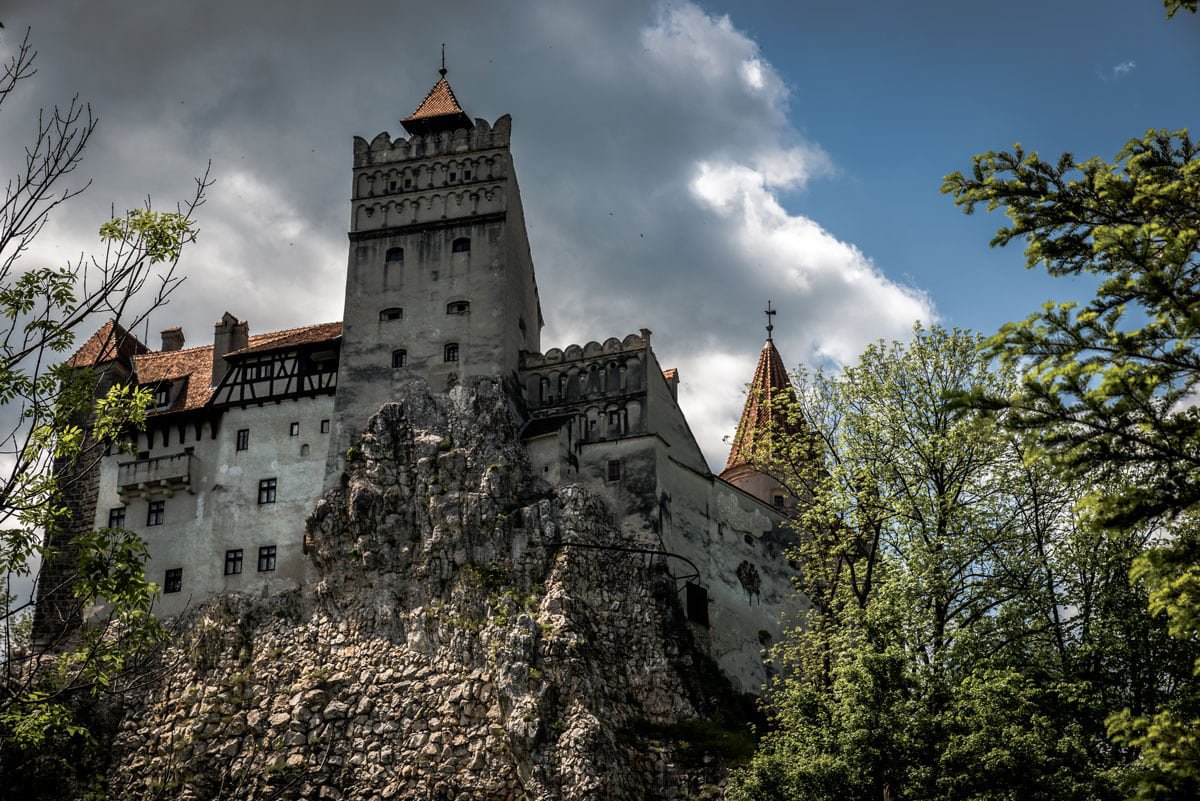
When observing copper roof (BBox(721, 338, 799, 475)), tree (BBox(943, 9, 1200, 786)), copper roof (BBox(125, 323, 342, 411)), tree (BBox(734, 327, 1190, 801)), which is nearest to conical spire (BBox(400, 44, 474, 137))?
copper roof (BBox(125, 323, 342, 411))

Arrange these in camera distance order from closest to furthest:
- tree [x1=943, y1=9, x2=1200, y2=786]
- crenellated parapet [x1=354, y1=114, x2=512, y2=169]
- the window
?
tree [x1=943, y1=9, x2=1200, y2=786], the window, crenellated parapet [x1=354, y1=114, x2=512, y2=169]

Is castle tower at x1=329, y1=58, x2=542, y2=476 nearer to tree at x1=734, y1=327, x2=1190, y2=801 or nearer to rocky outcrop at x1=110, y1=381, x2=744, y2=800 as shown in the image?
Answer: rocky outcrop at x1=110, y1=381, x2=744, y2=800

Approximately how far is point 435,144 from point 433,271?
19.3ft

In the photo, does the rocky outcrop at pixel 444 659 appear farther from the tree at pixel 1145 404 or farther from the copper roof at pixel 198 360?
the tree at pixel 1145 404

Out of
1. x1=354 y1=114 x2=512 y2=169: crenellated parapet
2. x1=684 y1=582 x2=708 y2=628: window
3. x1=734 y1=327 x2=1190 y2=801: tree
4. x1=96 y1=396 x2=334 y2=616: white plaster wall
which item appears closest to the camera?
x1=734 y1=327 x2=1190 y2=801: tree

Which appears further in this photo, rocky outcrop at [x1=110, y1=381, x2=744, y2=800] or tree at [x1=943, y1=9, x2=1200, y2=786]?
rocky outcrop at [x1=110, y1=381, x2=744, y2=800]

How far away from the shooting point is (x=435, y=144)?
52969 millimetres

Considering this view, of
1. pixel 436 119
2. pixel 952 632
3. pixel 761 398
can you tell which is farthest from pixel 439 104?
pixel 952 632

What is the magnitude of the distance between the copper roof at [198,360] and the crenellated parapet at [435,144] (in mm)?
7026

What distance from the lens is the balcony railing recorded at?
48312 mm

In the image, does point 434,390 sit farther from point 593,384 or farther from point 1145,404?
point 1145,404

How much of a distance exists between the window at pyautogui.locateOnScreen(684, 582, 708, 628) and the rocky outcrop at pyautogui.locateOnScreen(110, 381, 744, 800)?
91 centimetres

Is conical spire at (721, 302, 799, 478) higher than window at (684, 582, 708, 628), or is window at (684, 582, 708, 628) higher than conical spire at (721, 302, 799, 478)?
conical spire at (721, 302, 799, 478)

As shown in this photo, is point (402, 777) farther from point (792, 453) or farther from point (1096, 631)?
point (1096, 631)
